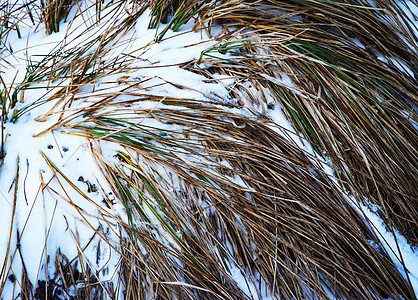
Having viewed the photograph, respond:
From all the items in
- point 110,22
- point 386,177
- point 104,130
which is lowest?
point 386,177

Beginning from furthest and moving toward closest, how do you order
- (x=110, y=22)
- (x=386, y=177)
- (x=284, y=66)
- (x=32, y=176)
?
(x=110, y=22), (x=284, y=66), (x=386, y=177), (x=32, y=176)

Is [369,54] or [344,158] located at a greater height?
[369,54]

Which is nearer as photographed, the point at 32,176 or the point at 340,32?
the point at 32,176

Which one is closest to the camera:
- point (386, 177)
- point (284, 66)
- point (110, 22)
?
point (386, 177)

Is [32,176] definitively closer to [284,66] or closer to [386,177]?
[284,66]

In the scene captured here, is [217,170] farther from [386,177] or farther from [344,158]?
[386,177]

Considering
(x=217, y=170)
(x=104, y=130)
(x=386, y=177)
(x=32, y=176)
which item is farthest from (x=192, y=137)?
(x=386, y=177)

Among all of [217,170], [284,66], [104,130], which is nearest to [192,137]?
[217,170]
